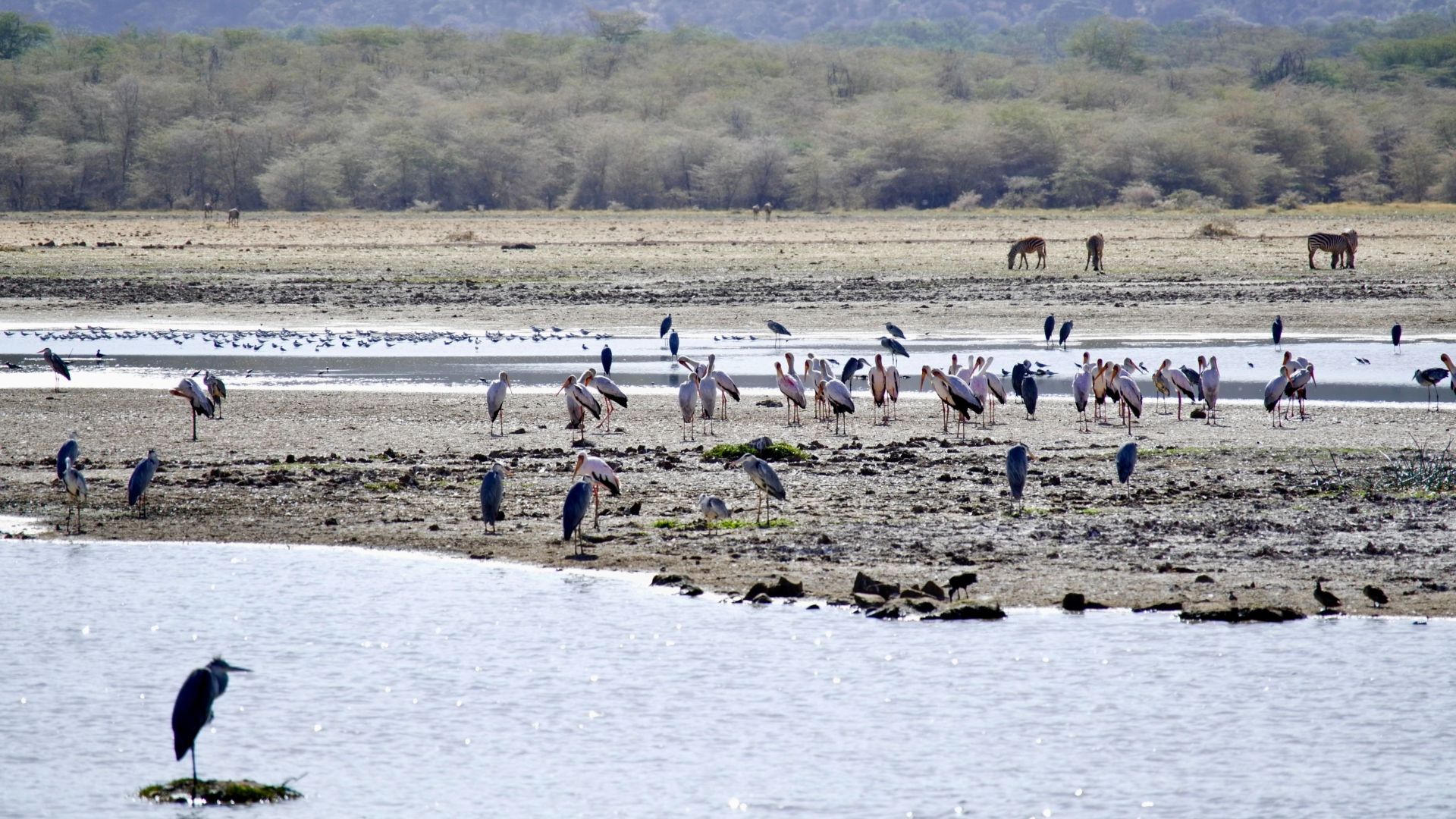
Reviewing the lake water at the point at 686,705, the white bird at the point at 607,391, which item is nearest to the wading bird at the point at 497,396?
the white bird at the point at 607,391

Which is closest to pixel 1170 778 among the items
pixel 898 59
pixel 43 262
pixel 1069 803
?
pixel 1069 803

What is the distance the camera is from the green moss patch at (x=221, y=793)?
6.00m

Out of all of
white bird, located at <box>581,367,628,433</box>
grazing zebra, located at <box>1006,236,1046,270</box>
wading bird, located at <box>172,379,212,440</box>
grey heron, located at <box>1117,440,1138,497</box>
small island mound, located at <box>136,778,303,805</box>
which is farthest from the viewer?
grazing zebra, located at <box>1006,236,1046,270</box>

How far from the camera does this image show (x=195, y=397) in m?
12.7

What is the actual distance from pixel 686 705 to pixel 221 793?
6.10 ft

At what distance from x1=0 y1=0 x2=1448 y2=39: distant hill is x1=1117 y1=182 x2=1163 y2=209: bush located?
118178 millimetres

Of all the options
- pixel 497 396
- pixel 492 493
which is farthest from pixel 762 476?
pixel 497 396

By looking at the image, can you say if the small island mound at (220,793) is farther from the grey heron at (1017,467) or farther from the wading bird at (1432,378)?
the wading bird at (1432,378)

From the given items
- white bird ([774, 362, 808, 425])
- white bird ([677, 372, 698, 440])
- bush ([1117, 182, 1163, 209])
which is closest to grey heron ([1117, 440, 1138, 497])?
white bird ([677, 372, 698, 440])

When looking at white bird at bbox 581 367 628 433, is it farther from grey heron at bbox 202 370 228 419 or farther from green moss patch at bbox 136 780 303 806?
green moss patch at bbox 136 780 303 806

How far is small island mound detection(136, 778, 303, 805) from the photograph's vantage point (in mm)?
5996

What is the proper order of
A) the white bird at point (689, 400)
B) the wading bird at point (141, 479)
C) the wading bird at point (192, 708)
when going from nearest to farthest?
the wading bird at point (192, 708)
the wading bird at point (141, 479)
the white bird at point (689, 400)

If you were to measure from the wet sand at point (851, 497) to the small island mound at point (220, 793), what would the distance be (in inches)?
115

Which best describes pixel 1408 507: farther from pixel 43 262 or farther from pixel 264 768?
pixel 43 262
